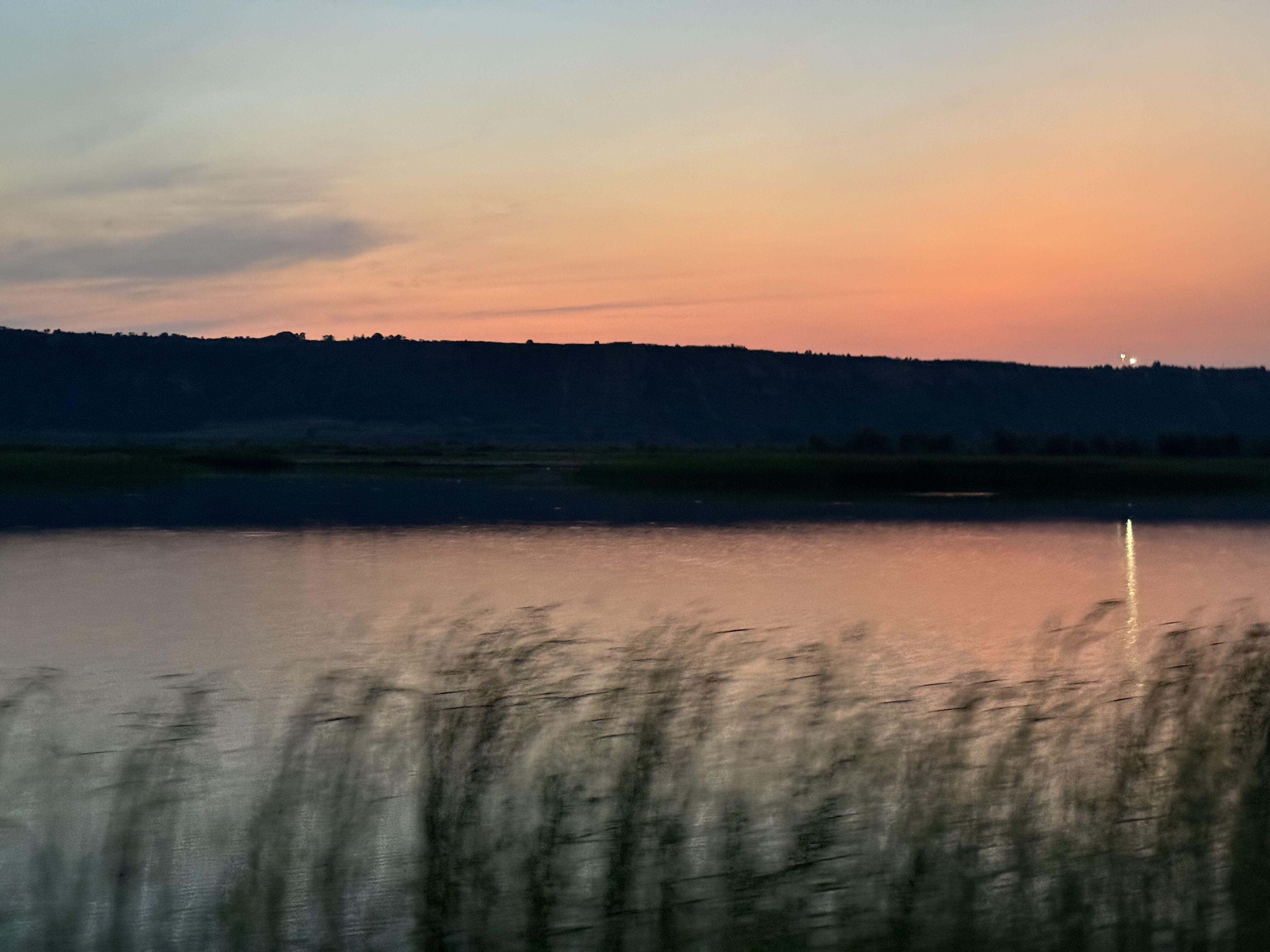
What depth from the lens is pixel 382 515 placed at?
108ft

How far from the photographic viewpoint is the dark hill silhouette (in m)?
124

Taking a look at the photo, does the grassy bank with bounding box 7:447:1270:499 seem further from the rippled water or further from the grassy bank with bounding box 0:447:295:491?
the rippled water

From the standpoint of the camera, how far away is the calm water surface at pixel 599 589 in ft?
42.4

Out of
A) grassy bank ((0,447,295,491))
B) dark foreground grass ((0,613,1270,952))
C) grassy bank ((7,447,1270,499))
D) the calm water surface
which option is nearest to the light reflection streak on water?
the calm water surface

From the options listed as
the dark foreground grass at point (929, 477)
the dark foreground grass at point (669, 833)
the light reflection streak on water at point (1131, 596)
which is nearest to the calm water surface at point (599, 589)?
the light reflection streak on water at point (1131, 596)

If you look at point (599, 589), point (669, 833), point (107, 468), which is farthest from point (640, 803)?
point (107, 468)

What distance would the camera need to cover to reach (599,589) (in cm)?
1778

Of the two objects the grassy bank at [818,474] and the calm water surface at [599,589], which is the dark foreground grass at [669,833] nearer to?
the calm water surface at [599,589]

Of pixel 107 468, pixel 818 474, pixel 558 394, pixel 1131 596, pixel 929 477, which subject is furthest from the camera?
pixel 558 394

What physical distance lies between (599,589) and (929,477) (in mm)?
31968

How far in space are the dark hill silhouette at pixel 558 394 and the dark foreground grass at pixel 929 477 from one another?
228ft

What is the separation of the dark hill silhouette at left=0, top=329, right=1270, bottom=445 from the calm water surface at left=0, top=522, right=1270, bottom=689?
93493 millimetres

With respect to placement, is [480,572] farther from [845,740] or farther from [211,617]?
[845,740]

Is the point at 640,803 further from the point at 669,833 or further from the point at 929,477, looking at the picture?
the point at 929,477
